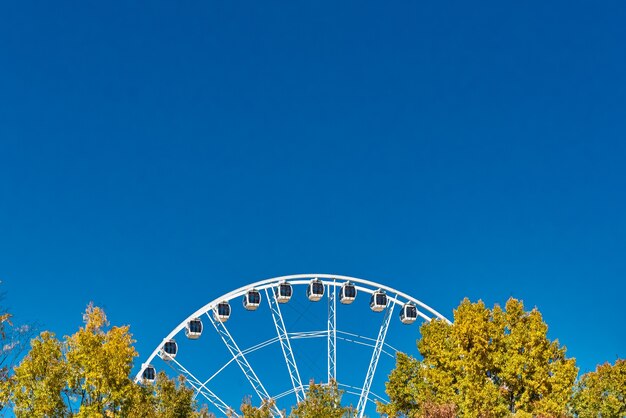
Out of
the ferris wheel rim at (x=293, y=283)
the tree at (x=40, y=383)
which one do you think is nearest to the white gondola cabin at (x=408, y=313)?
the ferris wheel rim at (x=293, y=283)

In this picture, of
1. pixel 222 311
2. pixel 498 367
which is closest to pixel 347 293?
pixel 222 311

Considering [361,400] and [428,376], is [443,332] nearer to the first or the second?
[428,376]

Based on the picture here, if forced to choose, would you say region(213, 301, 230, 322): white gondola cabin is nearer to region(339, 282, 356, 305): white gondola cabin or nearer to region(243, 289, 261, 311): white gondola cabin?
region(243, 289, 261, 311): white gondola cabin

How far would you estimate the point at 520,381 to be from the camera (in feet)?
111

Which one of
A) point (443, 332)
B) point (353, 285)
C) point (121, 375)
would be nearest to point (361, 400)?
point (353, 285)

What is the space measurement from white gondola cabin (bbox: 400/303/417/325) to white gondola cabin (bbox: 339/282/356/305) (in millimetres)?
4353

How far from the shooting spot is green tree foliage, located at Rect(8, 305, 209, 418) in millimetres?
27078

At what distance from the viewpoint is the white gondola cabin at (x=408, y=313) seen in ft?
189

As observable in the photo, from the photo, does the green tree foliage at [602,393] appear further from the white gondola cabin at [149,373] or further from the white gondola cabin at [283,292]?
the white gondola cabin at [149,373]

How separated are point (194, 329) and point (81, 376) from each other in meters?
27.4

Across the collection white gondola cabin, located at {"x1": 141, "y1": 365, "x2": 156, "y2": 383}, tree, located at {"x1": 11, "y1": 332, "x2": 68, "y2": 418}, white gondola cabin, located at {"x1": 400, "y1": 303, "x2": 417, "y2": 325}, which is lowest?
tree, located at {"x1": 11, "y1": 332, "x2": 68, "y2": 418}

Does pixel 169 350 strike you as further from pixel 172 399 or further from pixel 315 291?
pixel 172 399

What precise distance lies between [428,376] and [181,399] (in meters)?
11.3

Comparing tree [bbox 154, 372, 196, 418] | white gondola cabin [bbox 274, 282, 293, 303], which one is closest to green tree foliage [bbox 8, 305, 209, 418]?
tree [bbox 154, 372, 196, 418]
